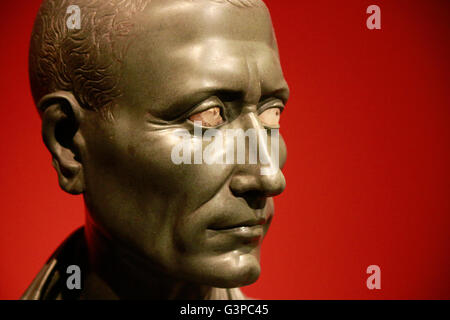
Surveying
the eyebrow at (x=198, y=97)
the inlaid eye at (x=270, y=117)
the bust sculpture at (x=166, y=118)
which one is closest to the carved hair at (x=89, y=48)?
the bust sculpture at (x=166, y=118)

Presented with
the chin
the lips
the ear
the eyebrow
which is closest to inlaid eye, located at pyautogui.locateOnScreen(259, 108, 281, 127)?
the eyebrow

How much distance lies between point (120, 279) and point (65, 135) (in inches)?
19.5

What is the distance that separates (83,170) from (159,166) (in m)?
0.27

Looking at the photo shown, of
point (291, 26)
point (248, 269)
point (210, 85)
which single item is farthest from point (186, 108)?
point (291, 26)

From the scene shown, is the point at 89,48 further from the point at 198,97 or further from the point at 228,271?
the point at 228,271

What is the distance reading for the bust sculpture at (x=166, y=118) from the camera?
4.38 feet

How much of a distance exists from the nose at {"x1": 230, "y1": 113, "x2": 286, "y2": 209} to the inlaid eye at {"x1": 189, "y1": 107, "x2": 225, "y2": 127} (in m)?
0.08

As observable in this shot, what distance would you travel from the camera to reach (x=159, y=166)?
4.40 feet

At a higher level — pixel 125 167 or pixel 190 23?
pixel 190 23

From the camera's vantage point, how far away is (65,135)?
1.48m

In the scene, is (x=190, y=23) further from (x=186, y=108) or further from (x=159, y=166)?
→ (x=159, y=166)

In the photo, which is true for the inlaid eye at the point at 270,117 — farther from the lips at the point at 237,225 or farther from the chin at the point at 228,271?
the chin at the point at 228,271
